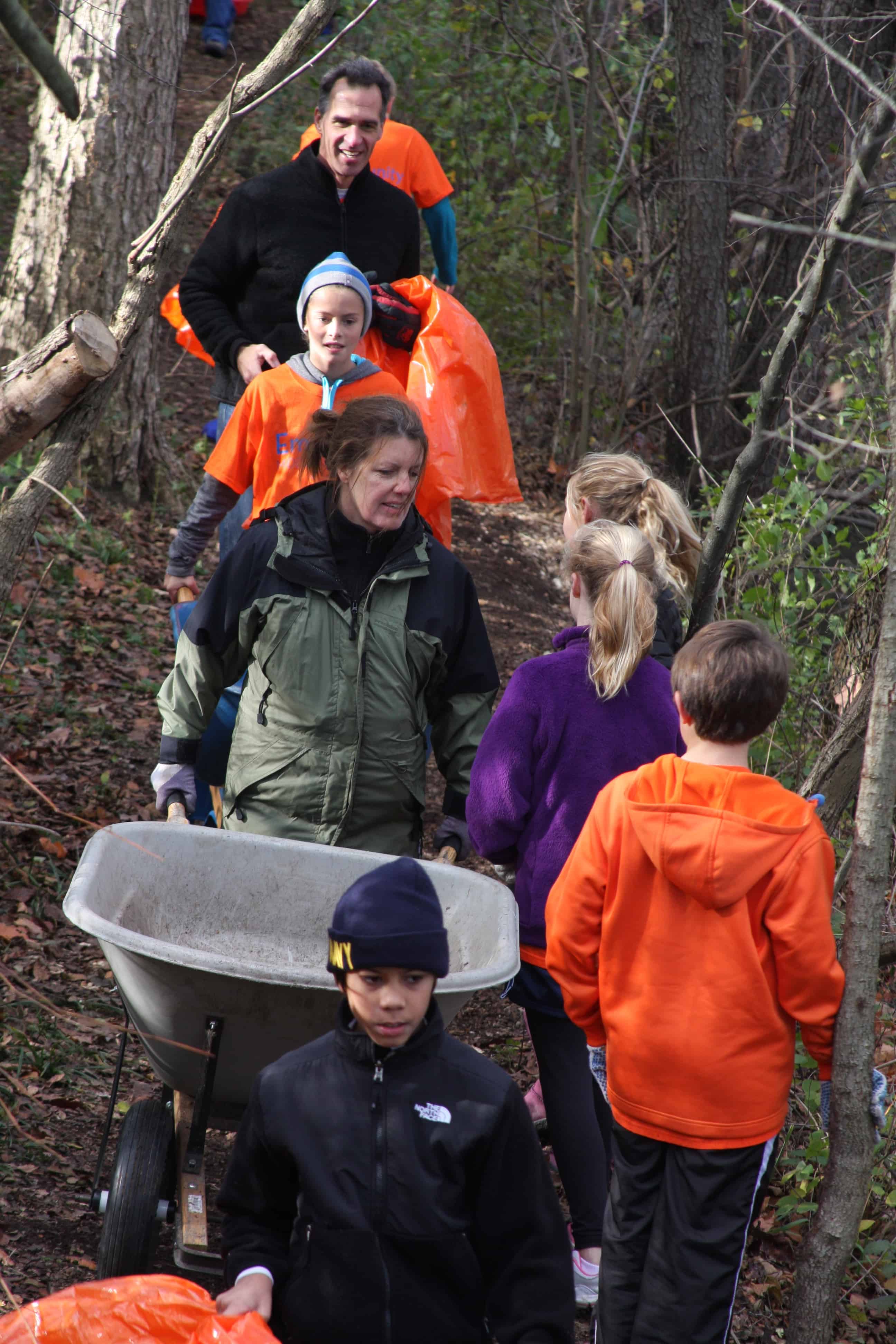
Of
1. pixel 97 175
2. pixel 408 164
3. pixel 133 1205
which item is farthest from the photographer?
pixel 97 175

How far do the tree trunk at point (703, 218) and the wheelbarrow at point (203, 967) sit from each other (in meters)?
5.72

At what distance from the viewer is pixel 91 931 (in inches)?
98.3

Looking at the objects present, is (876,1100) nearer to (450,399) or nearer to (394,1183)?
(394,1183)

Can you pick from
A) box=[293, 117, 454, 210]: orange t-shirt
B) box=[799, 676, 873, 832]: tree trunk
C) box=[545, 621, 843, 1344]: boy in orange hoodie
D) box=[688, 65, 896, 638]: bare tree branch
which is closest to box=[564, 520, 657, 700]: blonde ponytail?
box=[688, 65, 896, 638]: bare tree branch

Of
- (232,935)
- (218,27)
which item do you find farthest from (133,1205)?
(218,27)

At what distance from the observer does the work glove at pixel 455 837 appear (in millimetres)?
3502

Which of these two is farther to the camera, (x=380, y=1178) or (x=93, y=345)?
(x=93, y=345)

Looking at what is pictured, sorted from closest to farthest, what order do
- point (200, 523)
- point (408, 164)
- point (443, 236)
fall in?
point (200, 523) → point (408, 164) → point (443, 236)

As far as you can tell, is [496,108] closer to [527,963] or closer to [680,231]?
[680,231]

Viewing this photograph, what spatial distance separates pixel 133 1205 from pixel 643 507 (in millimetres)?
2319

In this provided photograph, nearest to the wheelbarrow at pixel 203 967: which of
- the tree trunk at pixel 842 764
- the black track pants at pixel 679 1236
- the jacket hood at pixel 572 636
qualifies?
the black track pants at pixel 679 1236

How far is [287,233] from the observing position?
4.67 meters

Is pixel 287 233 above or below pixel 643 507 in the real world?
above

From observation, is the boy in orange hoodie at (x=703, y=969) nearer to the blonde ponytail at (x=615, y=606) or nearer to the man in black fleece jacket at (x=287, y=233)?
the blonde ponytail at (x=615, y=606)
